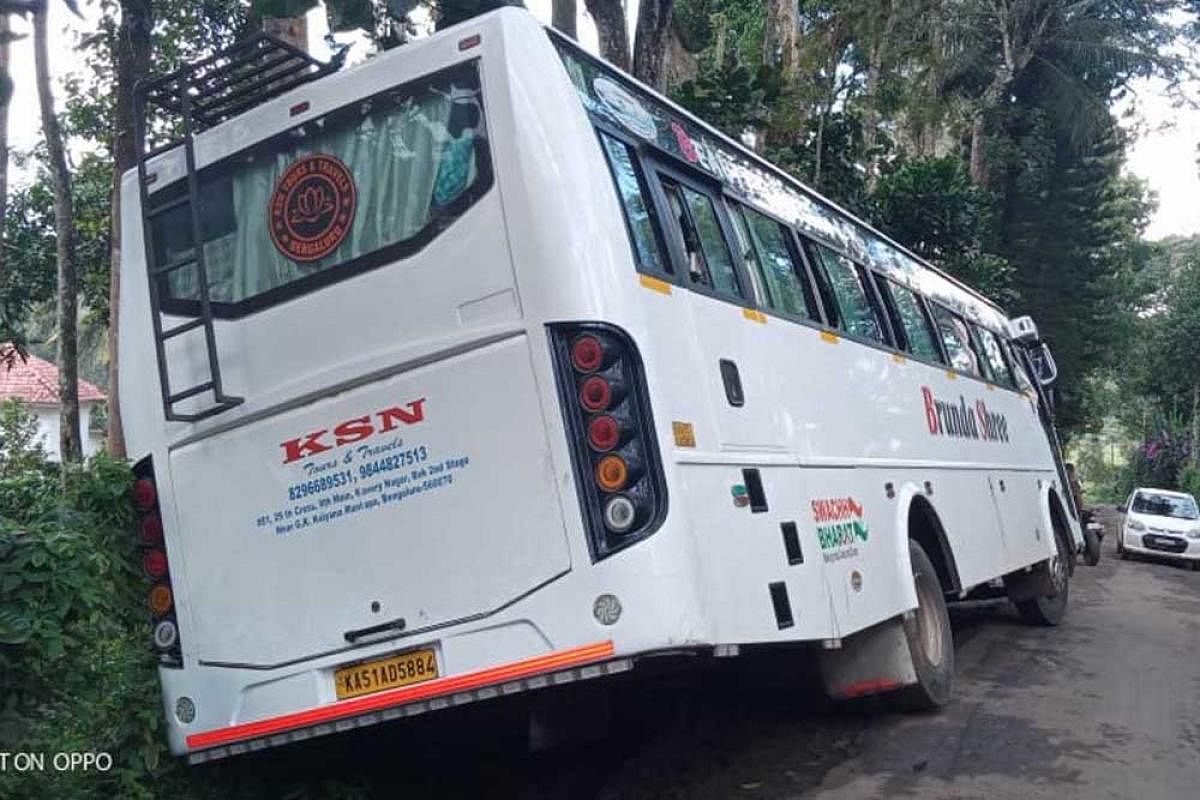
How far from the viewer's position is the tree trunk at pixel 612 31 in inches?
396

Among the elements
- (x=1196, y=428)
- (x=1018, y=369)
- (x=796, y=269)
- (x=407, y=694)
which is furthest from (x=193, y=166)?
(x=1196, y=428)

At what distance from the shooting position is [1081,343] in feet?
91.6

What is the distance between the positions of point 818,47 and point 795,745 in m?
12.4

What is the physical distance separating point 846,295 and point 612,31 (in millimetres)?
4307

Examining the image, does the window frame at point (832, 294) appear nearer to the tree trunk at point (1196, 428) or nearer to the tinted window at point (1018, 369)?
the tinted window at point (1018, 369)

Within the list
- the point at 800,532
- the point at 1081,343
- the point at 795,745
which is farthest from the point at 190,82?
the point at 1081,343

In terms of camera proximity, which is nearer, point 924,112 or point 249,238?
point 249,238

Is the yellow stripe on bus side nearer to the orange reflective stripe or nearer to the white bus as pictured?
the white bus

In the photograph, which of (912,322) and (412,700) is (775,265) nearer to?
(912,322)

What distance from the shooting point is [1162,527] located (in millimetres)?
23641

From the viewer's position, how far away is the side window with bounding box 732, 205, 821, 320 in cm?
558

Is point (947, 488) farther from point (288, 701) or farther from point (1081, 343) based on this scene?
point (1081, 343)

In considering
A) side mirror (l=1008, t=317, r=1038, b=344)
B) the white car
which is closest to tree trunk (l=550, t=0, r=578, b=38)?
side mirror (l=1008, t=317, r=1038, b=344)

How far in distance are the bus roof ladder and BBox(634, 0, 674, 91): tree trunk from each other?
572 cm
